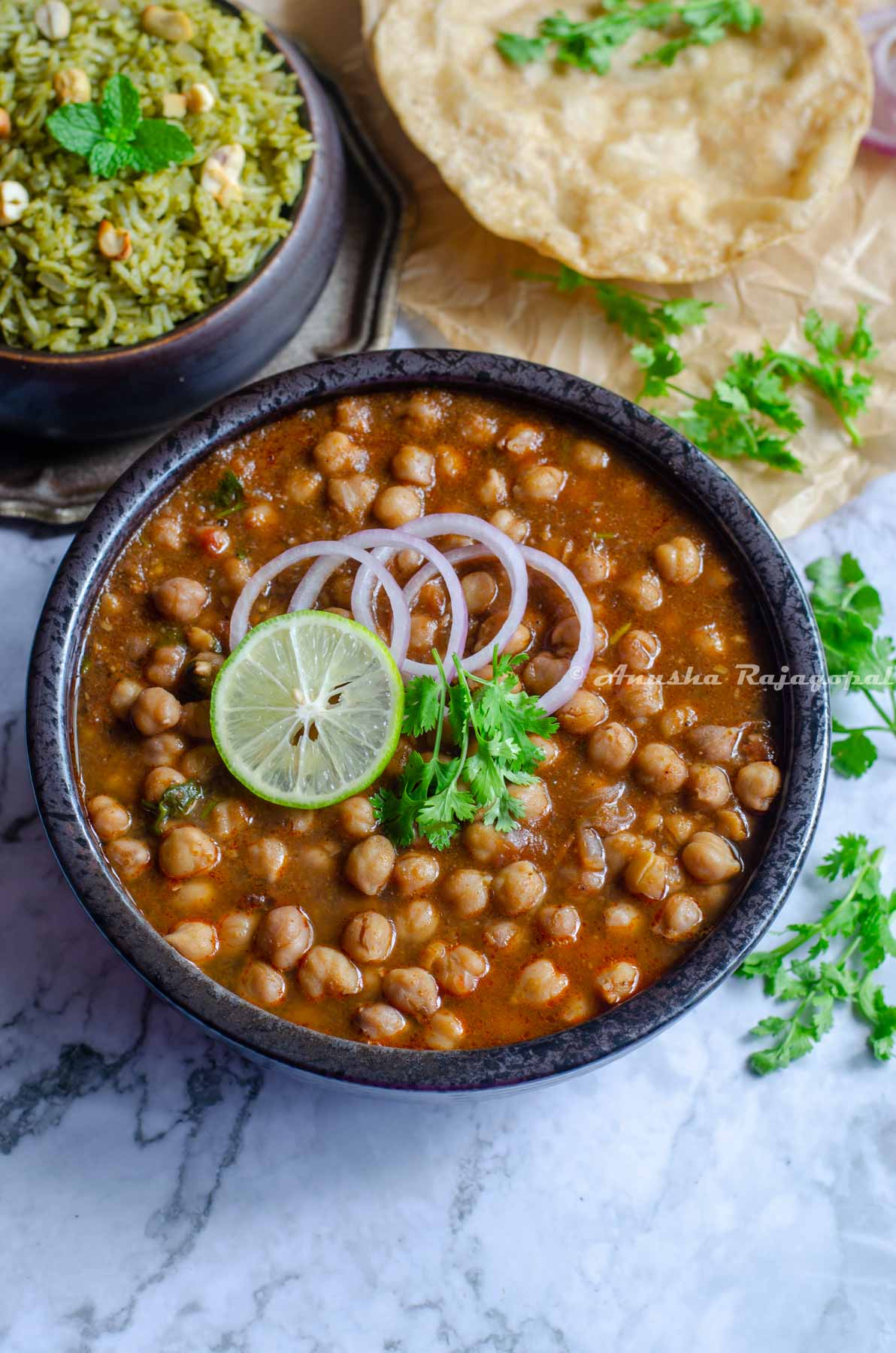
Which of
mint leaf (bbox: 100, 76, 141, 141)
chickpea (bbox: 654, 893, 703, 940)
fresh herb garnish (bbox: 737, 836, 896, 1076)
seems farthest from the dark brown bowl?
fresh herb garnish (bbox: 737, 836, 896, 1076)

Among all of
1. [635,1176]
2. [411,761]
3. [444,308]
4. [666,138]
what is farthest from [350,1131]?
[666,138]

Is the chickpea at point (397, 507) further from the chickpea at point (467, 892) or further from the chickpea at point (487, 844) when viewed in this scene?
the chickpea at point (467, 892)

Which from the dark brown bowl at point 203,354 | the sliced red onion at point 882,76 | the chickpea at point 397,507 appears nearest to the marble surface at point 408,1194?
the dark brown bowl at point 203,354

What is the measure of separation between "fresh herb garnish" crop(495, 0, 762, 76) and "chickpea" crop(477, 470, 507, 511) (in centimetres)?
167

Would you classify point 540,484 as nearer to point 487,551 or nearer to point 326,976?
point 487,551

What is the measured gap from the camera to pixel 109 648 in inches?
125

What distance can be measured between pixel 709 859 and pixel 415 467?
4.01 ft

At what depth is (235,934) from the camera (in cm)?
297

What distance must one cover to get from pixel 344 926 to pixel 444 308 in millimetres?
2203

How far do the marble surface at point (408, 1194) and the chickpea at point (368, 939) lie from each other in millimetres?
737

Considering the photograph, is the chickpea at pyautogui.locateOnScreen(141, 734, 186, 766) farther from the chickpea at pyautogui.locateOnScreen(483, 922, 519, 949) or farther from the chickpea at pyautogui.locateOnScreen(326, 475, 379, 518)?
the chickpea at pyautogui.locateOnScreen(483, 922, 519, 949)

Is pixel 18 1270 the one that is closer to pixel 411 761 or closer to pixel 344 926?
pixel 344 926

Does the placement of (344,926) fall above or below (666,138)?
below

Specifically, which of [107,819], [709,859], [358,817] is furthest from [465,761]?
[107,819]
